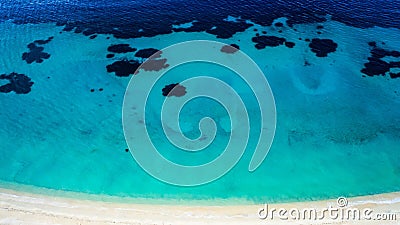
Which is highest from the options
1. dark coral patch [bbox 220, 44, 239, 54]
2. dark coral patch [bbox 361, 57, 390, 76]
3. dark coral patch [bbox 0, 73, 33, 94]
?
dark coral patch [bbox 220, 44, 239, 54]

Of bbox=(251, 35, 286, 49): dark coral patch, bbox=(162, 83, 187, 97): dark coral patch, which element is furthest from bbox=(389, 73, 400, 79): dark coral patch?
bbox=(162, 83, 187, 97): dark coral patch

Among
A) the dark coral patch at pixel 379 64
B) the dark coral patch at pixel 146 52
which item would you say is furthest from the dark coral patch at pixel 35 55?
the dark coral patch at pixel 379 64

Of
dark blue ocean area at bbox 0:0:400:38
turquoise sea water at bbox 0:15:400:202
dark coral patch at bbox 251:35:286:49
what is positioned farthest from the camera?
dark blue ocean area at bbox 0:0:400:38

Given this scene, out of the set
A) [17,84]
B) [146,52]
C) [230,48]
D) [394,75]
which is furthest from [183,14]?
[394,75]

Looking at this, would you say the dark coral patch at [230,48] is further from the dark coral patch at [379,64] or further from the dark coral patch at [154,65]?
the dark coral patch at [379,64]

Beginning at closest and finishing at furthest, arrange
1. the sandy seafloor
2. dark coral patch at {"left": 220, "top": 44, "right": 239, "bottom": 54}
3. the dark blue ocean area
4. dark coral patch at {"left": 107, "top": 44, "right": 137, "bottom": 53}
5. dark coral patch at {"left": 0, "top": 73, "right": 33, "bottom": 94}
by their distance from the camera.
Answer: the sandy seafloor < dark coral patch at {"left": 0, "top": 73, "right": 33, "bottom": 94} < dark coral patch at {"left": 220, "top": 44, "right": 239, "bottom": 54} < dark coral patch at {"left": 107, "top": 44, "right": 137, "bottom": 53} < the dark blue ocean area

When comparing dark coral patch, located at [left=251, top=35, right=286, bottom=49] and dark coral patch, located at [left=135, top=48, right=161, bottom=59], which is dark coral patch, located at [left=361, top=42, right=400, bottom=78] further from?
dark coral patch, located at [left=135, top=48, right=161, bottom=59]

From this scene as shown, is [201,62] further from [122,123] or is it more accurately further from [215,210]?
[215,210]

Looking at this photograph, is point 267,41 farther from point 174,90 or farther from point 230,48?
point 174,90
